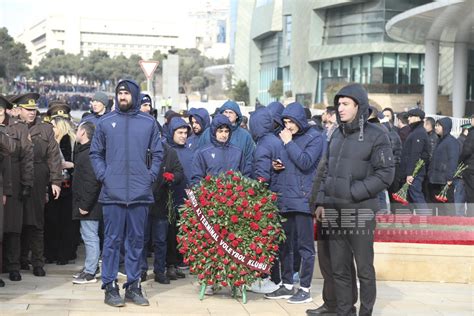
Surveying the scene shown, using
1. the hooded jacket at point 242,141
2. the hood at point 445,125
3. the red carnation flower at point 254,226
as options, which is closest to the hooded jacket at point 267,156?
the hooded jacket at point 242,141

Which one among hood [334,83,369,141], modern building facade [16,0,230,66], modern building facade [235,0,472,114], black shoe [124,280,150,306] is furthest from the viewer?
modern building facade [16,0,230,66]

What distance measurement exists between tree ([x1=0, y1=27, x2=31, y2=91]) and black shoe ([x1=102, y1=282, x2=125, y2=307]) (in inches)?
2684

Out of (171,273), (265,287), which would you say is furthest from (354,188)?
(171,273)

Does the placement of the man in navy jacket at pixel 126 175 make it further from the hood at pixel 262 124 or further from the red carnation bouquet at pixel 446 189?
the red carnation bouquet at pixel 446 189

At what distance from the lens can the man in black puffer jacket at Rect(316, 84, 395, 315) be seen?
6.96 meters

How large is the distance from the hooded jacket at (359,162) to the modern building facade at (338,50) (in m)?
40.7

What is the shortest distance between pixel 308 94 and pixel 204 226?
68.2 metres

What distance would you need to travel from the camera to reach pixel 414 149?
13.5m

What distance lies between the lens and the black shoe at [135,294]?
792 cm

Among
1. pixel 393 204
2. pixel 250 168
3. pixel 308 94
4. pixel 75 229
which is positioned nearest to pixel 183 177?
pixel 250 168

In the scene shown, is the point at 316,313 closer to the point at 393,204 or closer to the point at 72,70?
the point at 393,204

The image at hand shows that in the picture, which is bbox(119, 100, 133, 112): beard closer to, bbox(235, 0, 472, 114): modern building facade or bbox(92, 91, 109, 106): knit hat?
bbox(92, 91, 109, 106): knit hat

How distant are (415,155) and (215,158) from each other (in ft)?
19.2

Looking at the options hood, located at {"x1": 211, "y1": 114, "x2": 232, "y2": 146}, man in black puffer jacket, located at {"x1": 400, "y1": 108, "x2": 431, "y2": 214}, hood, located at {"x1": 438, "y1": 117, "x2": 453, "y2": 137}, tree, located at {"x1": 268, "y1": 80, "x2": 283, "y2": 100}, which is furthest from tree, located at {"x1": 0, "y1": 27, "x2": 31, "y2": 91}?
hood, located at {"x1": 211, "y1": 114, "x2": 232, "y2": 146}
